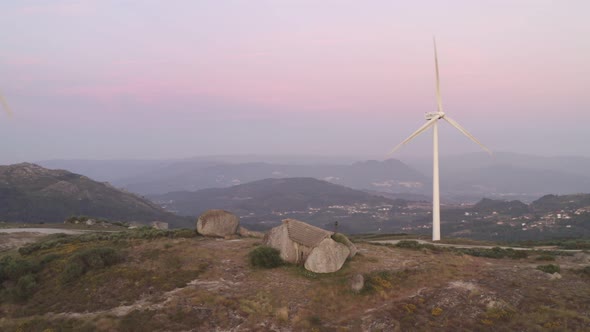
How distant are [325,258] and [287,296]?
594cm

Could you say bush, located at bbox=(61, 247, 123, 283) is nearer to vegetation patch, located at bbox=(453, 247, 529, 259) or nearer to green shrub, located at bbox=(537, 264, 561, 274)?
vegetation patch, located at bbox=(453, 247, 529, 259)

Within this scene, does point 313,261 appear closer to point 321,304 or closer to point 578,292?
point 321,304

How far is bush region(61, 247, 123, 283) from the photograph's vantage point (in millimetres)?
30125

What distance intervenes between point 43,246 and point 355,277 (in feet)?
127

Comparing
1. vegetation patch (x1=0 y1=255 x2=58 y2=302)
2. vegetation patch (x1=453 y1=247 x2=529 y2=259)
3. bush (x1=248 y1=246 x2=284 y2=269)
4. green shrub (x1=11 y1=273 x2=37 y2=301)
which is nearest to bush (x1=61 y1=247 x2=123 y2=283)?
green shrub (x1=11 y1=273 x2=37 y2=301)

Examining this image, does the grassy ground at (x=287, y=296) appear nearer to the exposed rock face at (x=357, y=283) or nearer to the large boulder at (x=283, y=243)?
the exposed rock face at (x=357, y=283)

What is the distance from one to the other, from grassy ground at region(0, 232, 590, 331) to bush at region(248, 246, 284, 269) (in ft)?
2.39

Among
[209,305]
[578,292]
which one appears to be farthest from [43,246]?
[578,292]

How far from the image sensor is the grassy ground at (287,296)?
74.9 ft

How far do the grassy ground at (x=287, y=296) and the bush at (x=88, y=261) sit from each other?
12 centimetres

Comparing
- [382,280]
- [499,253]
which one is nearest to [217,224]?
[382,280]

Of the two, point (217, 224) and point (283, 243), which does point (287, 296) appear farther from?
point (217, 224)

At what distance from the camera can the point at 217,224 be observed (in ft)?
146

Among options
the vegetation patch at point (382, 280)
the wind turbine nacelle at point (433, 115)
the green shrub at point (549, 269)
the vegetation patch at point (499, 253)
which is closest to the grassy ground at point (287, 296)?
the vegetation patch at point (382, 280)
